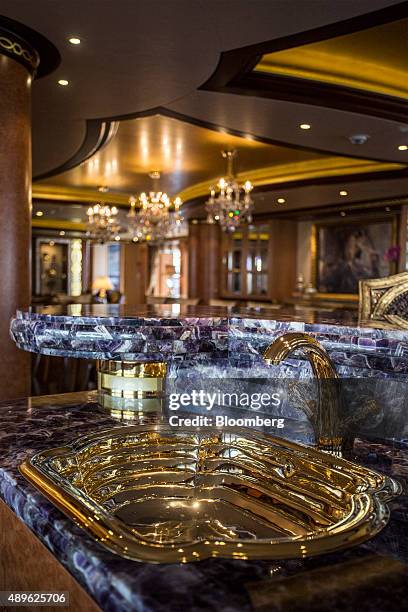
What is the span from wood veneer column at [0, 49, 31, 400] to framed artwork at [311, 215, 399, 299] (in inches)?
315

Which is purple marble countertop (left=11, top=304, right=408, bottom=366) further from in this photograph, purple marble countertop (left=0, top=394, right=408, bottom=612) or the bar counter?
purple marble countertop (left=0, top=394, right=408, bottom=612)

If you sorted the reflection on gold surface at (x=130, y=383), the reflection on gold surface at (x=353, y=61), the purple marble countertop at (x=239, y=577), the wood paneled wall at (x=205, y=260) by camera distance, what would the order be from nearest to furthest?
1. the purple marble countertop at (x=239, y=577)
2. the reflection on gold surface at (x=130, y=383)
3. the reflection on gold surface at (x=353, y=61)
4. the wood paneled wall at (x=205, y=260)

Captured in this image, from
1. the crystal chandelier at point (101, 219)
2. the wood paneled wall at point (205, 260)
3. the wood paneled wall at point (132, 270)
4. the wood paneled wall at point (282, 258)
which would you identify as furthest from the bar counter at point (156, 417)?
the wood paneled wall at point (132, 270)

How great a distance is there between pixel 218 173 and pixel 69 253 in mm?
9864

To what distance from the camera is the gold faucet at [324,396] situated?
1.11m

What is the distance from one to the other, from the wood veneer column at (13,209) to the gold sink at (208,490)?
2668 mm

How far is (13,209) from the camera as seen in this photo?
3844 millimetres

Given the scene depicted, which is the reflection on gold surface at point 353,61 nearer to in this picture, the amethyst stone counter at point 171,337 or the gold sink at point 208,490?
the amethyst stone counter at point 171,337

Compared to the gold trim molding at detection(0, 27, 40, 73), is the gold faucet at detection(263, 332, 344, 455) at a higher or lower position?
lower

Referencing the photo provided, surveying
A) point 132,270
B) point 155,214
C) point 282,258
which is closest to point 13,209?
point 155,214

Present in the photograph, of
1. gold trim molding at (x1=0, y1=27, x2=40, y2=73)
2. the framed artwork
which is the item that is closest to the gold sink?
A: gold trim molding at (x1=0, y1=27, x2=40, y2=73)

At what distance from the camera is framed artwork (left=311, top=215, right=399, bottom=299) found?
11020 mm

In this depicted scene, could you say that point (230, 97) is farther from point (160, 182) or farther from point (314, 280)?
point (314, 280)

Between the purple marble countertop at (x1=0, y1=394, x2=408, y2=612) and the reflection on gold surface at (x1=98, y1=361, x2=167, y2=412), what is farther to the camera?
the reflection on gold surface at (x1=98, y1=361, x2=167, y2=412)
